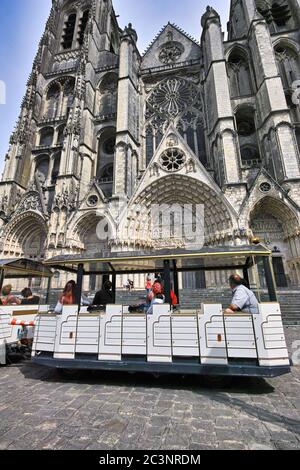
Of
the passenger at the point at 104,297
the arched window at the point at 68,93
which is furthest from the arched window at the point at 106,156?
the passenger at the point at 104,297

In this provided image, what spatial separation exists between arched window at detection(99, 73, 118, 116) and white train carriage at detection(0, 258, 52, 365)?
17.9 meters

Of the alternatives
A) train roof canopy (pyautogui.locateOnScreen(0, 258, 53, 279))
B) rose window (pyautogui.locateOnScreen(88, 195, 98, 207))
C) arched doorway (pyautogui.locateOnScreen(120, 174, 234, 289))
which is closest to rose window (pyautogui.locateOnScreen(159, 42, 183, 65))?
arched doorway (pyautogui.locateOnScreen(120, 174, 234, 289))

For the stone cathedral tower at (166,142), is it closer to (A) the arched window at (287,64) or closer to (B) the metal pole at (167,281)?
(A) the arched window at (287,64)

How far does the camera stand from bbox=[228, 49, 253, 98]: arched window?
1686cm

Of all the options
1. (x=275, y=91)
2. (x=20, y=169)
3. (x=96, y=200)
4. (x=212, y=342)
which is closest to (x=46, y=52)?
(x=20, y=169)

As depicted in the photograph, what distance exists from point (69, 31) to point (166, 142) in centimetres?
2522

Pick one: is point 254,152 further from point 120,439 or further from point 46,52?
point 46,52

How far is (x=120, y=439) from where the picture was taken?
212 centimetres

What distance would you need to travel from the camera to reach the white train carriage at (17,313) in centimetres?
481

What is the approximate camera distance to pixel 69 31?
1054 inches

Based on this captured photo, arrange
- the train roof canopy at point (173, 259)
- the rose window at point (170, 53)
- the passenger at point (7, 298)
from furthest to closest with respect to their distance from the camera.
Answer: the rose window at point (170, 53) → the passenger at point (7, 298) → the train roof canopy at point (173, 259)

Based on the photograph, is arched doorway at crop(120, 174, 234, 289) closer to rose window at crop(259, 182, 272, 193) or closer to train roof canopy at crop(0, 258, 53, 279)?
rose window at crop(259, 182, 272, 193)

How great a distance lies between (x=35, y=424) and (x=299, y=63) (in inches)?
957

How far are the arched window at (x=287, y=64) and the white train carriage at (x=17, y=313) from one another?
20.8 metres
